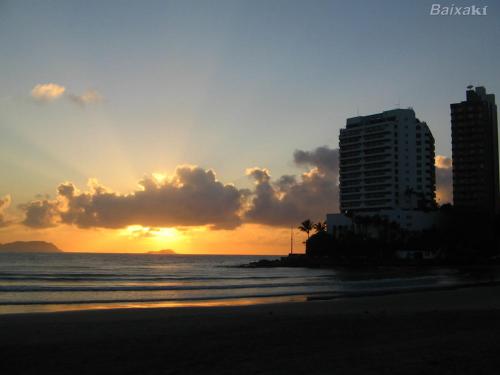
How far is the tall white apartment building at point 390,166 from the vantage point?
145500 mm

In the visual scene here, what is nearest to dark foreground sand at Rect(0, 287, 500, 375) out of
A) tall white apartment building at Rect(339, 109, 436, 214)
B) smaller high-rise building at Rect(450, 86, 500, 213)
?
tall white apartment building at Rect(339, 109, 436, 214)

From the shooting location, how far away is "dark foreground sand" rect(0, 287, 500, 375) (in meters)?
10.3

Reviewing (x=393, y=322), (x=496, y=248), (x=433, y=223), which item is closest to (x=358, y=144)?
A: (x=433, y=223)

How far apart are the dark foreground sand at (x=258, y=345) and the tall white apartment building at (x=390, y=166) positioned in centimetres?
12875

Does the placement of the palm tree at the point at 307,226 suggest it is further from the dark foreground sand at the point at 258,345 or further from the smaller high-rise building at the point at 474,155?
the dark foreground sand at the point at 258,345

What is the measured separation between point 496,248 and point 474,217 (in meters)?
9.81

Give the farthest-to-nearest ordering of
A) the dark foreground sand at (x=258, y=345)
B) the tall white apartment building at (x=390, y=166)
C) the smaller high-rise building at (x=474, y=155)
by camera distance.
→ the smaller high-rise building at (x=474, y=155), the tall white apartment building at (x=390, y=166), the dark foreground sand at (x=258, y=345)

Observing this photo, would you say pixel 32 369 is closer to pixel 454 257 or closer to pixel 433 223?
pixel 454 257

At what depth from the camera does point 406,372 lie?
9789mm

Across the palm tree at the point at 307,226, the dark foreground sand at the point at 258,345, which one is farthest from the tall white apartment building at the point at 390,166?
the dark foreground sand at the point at 258,345

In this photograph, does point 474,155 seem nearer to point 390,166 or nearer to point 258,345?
point 390,166

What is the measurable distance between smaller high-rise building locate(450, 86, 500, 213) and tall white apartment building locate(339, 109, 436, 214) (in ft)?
96.5

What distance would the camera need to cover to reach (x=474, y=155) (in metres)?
178

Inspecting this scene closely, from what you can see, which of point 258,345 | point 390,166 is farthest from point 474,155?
point 258,345
